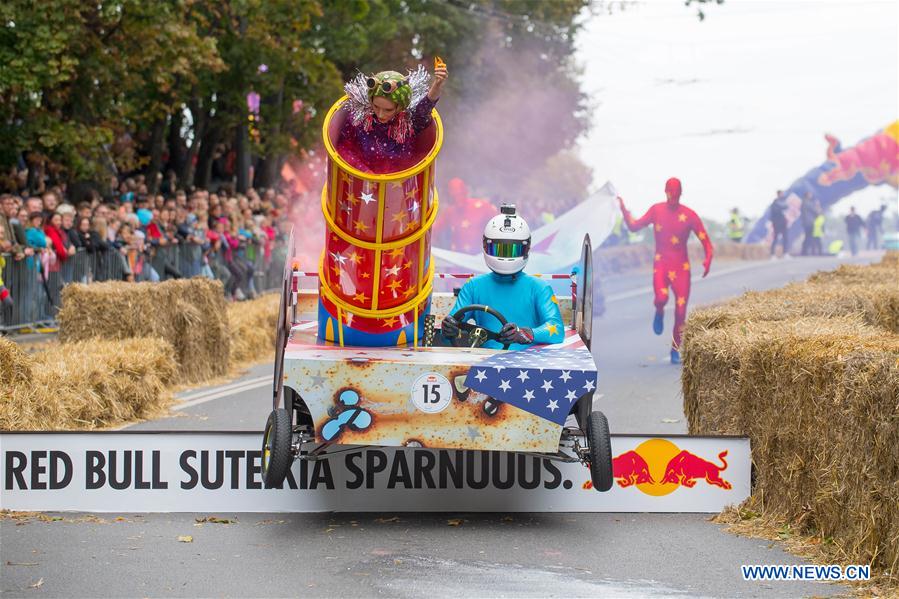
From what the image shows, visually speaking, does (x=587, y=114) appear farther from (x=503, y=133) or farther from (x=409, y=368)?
(x=409, y=368)

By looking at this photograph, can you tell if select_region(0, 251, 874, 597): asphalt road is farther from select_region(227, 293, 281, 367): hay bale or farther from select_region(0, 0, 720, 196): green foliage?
select_region(227, 293, 281, 367): hay bale

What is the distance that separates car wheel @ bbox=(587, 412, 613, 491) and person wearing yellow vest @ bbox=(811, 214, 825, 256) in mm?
44868

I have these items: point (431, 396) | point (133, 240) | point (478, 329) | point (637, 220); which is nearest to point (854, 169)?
point (637, 220)

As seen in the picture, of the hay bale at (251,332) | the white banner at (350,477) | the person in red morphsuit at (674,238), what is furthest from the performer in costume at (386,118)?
the person in red morphsuit at (674,238)

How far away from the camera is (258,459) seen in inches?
362

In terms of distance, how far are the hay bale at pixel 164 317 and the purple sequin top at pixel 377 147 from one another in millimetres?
7082

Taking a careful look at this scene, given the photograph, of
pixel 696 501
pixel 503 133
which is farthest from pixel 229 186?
pixel 696 501

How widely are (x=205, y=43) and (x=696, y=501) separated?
1693cm

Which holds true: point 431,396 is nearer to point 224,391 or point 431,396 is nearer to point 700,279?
point 224,391

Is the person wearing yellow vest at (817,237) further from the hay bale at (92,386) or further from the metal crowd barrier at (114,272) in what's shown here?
the hay bale at (92,386)

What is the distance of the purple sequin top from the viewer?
8.96 metres

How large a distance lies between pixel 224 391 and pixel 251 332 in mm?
3376

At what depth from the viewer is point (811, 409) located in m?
8.30

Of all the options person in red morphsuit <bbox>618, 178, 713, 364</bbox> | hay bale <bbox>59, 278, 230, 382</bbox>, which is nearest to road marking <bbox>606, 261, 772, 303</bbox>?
person in red morphsuit <bbox>618, 178, 713, 364</bbox>
